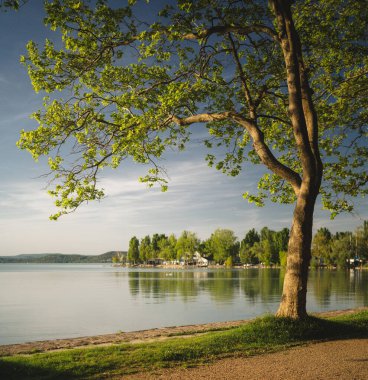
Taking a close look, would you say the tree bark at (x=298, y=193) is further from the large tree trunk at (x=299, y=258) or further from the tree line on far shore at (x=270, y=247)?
the tree line on far shore at (x=270, y=247)

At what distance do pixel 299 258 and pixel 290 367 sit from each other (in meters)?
4.72

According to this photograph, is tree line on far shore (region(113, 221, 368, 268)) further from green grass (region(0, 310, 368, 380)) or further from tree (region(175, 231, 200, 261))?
green grass (region(0, 310, 368, 380))

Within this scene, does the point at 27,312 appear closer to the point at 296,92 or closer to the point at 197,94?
the point at 197,94

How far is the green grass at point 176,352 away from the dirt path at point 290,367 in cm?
61

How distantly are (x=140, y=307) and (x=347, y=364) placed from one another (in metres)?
22.9

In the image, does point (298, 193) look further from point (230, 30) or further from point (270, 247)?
point (270, 247)

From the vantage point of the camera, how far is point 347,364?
29.4 feet

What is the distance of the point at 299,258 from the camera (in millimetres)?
13047

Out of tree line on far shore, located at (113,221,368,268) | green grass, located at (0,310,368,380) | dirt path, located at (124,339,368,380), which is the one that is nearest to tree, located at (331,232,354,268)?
tree line on far shore, located at (113,221,368,268)

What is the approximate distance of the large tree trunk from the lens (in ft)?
42.3

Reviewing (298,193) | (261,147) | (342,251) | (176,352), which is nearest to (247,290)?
(298,193)

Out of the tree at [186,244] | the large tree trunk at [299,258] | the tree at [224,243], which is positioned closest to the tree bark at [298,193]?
the large tree trunk at [299,258]

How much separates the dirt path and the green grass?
2.01 feet

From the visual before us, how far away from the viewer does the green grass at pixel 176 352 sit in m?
9.16
